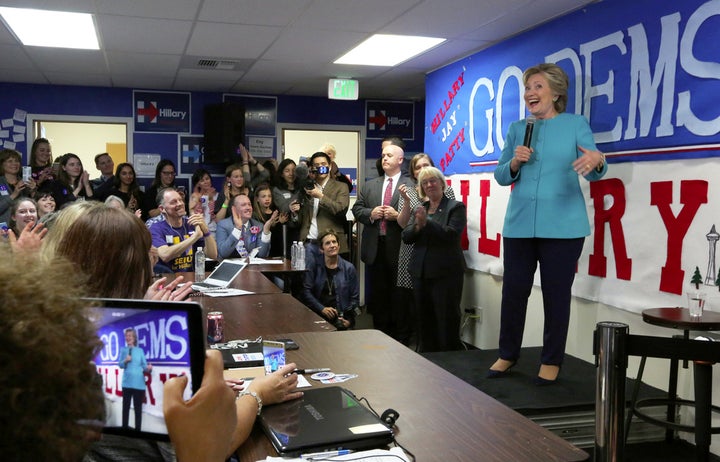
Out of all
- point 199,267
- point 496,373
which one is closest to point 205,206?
point 199,267

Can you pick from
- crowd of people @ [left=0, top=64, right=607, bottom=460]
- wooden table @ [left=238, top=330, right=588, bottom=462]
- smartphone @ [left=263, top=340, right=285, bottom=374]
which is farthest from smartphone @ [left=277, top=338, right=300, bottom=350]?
crowd of people @ [left=0, top=64, right=607, bottom=460]

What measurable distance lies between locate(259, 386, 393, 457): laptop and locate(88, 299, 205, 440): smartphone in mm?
355

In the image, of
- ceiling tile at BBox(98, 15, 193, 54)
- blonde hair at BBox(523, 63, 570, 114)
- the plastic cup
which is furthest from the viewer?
ceiling tile at BBox(98, 15, 193, 54)

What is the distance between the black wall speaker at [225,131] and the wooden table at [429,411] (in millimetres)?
5225

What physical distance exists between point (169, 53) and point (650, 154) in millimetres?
3950

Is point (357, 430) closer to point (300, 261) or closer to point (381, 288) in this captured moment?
point (300, 261)

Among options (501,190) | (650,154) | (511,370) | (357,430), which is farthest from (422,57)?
(357,430)

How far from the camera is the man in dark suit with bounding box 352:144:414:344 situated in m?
5.25

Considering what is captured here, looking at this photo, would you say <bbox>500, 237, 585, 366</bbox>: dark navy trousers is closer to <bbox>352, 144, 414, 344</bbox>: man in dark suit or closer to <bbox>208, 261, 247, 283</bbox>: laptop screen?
<bbox>208, 261, 247, 283</bbox>: laptop screen

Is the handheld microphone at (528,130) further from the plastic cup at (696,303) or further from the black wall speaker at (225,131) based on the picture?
the black wall speaker at (225,131)

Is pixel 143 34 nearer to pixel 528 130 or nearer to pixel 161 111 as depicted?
pixel 161 111

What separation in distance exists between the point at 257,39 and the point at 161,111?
9.50ft

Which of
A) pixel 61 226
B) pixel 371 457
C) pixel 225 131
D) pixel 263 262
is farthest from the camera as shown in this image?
pixel 225 131

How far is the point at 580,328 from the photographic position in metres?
3.89
